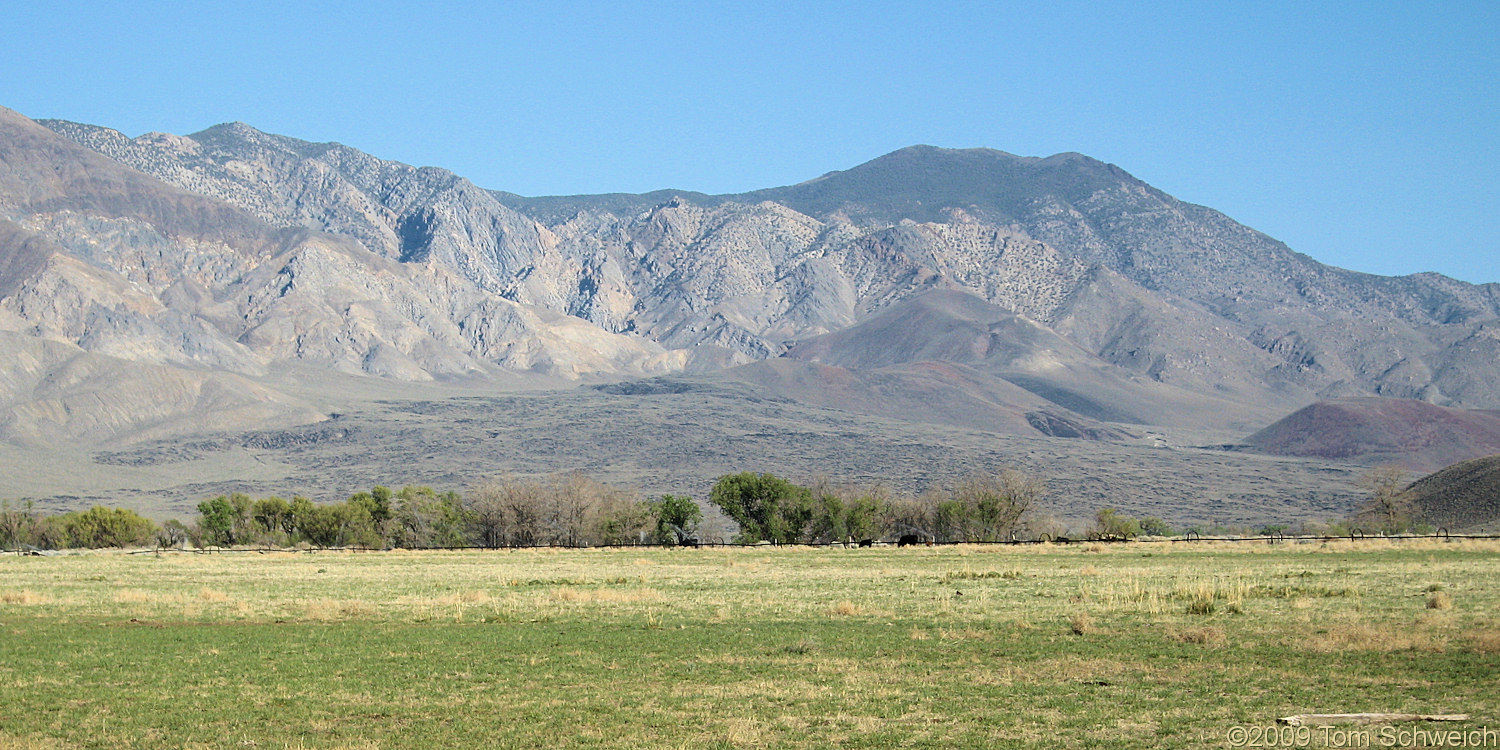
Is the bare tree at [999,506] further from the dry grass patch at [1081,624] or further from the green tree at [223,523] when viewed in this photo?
the dry grass patch at [1081,624]

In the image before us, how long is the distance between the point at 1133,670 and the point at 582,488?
9181 cm

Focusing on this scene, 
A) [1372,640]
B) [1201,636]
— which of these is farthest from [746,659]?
[1372,640]

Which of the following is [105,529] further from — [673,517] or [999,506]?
[999,506]

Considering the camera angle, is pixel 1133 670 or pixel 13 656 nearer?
pixel 1133 670

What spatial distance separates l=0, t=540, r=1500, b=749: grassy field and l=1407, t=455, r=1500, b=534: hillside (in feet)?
270

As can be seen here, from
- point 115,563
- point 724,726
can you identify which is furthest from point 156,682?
point 115,563

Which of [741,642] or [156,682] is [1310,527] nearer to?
[741,642]

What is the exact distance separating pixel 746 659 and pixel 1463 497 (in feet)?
Result: 386

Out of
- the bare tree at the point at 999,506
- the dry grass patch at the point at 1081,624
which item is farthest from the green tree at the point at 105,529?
the dry grass patch at the point at 1081,624

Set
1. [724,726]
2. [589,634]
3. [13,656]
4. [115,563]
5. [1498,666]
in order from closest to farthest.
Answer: [724,726] < [1498,666] < [13,656] < [589,634] < [115,563]

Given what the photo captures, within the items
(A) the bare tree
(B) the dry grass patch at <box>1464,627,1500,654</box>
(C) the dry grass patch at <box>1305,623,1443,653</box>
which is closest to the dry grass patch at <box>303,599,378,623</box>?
(C) the dry grass patch at <box>1305,623,1443,653</box>

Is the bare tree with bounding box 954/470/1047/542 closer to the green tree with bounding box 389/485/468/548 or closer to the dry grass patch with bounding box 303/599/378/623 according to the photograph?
the green tree with bounding box 389/485/468/548

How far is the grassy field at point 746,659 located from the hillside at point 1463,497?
8238cm

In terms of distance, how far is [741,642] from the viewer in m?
26.4
